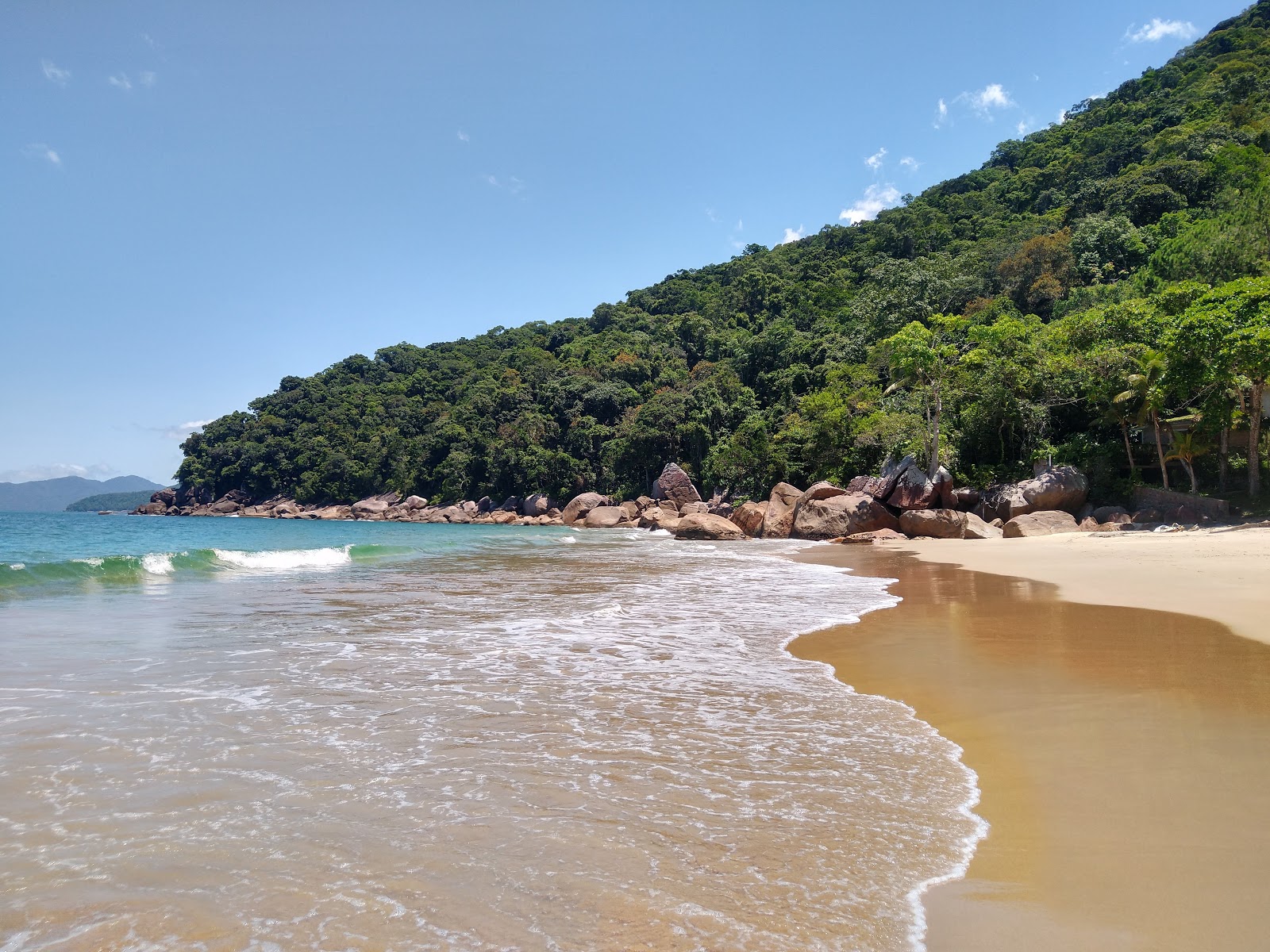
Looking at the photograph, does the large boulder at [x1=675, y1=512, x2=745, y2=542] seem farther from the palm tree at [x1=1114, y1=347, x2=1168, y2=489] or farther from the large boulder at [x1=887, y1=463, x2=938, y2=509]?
the palm tree at [x1=1114, y1=347, x2=1168, y2=489]

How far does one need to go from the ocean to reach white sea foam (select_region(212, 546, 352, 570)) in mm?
11703

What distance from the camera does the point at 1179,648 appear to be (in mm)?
7141

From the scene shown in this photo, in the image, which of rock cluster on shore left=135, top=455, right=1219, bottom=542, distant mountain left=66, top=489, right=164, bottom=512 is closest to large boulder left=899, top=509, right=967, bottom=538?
rock cluster on shore left=135, top=455, right=1219, bottom=542

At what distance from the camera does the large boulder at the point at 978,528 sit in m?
24.1

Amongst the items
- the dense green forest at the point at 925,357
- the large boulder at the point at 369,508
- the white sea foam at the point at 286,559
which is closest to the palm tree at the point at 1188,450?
the dense green forest at the point at 925,357

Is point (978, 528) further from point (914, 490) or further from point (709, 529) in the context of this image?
point (709, 529)

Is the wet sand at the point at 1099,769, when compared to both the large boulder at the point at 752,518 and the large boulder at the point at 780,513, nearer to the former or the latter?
the large boulder at the point at 780,513

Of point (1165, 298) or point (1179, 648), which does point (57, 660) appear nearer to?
point (1179, 648)

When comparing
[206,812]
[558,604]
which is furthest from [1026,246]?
[206,812]

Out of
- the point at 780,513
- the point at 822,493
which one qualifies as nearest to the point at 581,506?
the point at 780,513

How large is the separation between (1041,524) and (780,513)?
35.8 feet

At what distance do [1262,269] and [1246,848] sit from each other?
32.8 m

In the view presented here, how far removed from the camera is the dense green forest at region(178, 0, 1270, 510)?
2503 cm

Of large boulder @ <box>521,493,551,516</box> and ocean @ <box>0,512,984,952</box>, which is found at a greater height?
large boulder @ <box>521,493,551,516</box>
